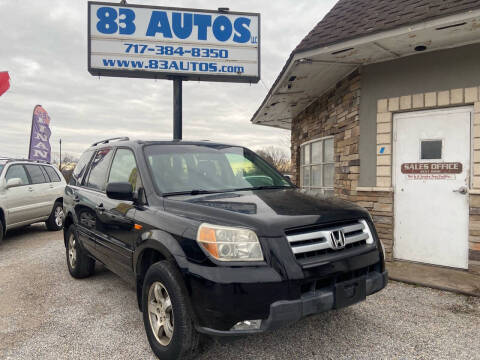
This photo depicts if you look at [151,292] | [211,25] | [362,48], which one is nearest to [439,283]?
[362,48]

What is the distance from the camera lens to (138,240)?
295cm

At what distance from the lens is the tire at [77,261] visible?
4656mm

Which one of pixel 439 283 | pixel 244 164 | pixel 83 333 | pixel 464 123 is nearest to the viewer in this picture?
pixel 83 333

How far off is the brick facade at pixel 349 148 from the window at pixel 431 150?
0.74m

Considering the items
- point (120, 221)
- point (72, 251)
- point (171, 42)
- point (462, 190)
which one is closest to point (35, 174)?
point (72, 251)

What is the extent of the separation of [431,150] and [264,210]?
3711 mm

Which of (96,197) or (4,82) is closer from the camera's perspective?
(96,197)

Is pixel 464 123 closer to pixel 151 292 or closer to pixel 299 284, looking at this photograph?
pixel 299 284

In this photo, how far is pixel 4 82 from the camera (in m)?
11.3

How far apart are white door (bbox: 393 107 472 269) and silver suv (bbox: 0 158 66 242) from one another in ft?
24.2

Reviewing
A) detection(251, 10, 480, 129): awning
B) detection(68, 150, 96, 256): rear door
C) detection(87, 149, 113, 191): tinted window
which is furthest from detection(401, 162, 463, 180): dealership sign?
detection(68, 150, 96, 256): rear door

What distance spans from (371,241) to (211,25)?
750cm

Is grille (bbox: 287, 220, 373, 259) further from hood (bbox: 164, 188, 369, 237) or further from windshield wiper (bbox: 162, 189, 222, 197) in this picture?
windshield wiper (bbox: 162, 189, 222, 197)

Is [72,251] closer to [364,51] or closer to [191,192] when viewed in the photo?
[191,192]
